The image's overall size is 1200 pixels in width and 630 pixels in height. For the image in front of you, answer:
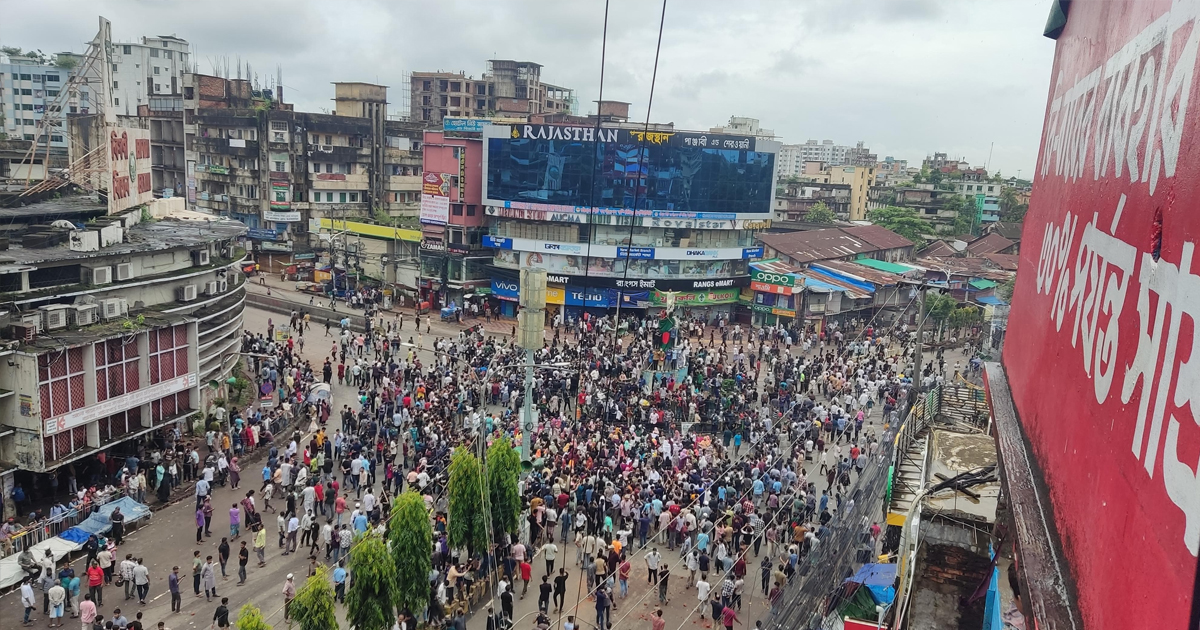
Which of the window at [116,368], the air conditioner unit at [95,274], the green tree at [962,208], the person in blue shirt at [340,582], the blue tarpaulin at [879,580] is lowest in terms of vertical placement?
the person in blue shirt at [340,582]

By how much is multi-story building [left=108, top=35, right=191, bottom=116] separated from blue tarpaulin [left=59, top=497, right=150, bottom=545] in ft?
214

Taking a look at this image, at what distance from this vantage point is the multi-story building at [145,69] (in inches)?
2852

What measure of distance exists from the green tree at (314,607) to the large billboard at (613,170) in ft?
96.4

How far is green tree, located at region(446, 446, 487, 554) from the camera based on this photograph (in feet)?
45.6

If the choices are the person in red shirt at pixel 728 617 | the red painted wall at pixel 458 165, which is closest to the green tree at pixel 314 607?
the person in red shirt at pixel 728 617

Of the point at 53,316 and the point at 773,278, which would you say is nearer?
the point at 53,316

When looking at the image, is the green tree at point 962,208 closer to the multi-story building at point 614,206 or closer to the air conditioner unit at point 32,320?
the multi-story building at point 614,206

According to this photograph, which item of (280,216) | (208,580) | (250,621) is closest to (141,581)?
(208,580)

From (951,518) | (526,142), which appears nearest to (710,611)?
(951,518)

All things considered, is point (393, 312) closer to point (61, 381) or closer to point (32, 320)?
point (61, 381)

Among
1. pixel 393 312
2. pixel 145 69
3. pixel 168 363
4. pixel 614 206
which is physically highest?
pixel 145 69

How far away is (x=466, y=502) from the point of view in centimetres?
1393

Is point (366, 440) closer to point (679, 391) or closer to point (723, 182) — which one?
point (679, 391)

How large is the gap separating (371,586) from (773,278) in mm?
30788
